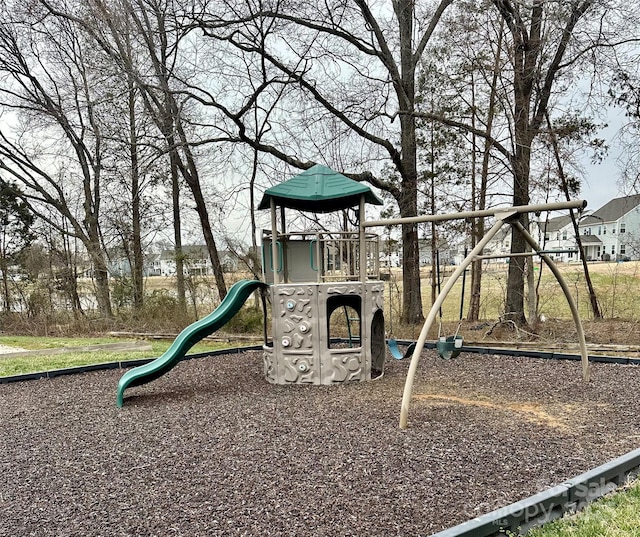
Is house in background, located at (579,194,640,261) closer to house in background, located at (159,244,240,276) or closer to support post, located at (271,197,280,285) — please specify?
support post, located at (271,197,280,285)

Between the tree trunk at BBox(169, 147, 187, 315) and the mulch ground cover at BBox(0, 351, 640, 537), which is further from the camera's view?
the tree trunk at BBox(169, 147, 187, 315)

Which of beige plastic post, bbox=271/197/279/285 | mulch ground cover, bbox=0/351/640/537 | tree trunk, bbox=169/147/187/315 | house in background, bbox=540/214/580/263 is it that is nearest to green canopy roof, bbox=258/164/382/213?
beige plastic post, bbox=271/197/279/285

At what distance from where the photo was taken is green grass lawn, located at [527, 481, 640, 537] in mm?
2205

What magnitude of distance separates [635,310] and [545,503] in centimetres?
796

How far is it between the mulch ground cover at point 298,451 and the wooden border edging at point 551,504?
0.87ft

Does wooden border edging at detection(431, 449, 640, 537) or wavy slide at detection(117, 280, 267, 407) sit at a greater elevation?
wavy slide at detection(117, 280, 267, 407)

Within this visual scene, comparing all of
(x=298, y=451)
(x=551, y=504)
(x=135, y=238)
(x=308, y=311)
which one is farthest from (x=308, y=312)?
(x=135, y=238)

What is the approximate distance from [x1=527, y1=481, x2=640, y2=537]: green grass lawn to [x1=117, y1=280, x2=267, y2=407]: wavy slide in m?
3.93

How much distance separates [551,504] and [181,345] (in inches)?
159

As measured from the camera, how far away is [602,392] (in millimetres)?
4938

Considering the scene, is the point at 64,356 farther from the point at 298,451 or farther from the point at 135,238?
the point at 298,451

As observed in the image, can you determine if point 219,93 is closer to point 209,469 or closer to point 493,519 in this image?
point 209,469

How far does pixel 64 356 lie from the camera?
822 centimetres

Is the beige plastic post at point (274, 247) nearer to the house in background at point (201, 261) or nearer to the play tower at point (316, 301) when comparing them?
the play tower at point (316, 301)
